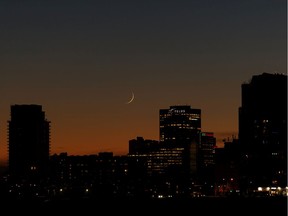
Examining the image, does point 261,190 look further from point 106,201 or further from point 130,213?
point 130,213

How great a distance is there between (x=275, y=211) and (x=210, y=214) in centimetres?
1051

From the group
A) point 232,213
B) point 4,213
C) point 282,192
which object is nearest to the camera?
point 4,213

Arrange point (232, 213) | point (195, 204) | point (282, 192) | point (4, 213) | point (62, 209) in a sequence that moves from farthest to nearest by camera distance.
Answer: point (282, 192)
point (195, 204)
point (62, 209)
point (232, 213)
point (4, 213)

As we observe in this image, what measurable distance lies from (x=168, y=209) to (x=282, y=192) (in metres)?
46.8

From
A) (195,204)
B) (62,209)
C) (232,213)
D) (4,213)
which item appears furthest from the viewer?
(195,204)


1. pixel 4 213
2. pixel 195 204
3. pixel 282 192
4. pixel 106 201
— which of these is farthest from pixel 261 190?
pixel 4 213

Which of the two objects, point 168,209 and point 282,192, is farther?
point 282,192

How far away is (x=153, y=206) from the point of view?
17200cm

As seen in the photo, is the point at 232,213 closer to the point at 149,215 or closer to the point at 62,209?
the point at 149,215

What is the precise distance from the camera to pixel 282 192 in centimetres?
19875

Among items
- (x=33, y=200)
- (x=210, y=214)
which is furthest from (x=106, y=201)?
(x=210, y=214)

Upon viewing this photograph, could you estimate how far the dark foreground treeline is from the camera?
489ft

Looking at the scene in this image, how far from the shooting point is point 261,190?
199750mm

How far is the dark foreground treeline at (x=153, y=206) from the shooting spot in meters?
149
